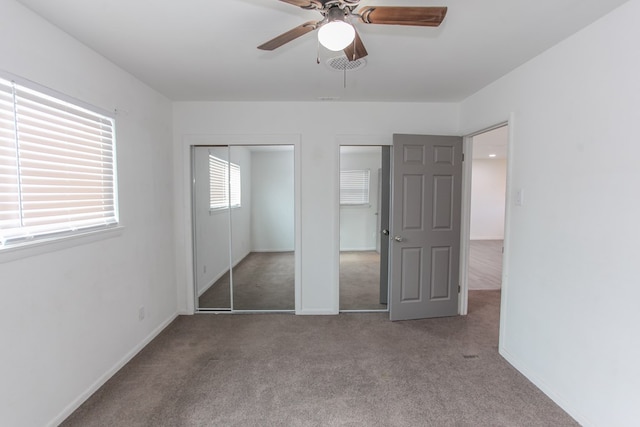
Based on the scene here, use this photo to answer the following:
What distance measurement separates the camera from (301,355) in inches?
105

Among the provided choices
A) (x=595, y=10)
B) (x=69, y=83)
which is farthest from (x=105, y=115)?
(x=595, y=10)

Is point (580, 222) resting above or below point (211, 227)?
above

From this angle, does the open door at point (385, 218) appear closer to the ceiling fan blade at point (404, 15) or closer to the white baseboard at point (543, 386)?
the white baseboard at point (543, 386)

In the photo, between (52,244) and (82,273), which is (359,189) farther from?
(52,244)

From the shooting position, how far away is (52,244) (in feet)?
5.94

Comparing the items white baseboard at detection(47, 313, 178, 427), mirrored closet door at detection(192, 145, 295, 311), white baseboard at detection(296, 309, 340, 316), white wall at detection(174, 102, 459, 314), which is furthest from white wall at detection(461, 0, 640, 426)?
A: white baseboard at detection(47, 313, 178, 427)

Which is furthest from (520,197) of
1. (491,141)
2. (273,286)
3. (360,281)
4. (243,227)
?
(491,141)

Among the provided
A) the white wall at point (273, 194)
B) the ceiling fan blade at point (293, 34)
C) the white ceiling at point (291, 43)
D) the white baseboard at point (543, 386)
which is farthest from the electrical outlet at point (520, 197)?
the white wall at point (273, 194)

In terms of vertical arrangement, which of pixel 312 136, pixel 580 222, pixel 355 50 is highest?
pixel 355 50

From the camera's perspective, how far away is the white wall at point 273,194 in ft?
14.7

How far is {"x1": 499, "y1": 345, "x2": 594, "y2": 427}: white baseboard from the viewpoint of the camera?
1905 millimetres

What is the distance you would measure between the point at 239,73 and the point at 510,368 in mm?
3374

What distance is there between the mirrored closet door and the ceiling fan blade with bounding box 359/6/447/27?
93.3 inches

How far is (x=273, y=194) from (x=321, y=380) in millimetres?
2825
